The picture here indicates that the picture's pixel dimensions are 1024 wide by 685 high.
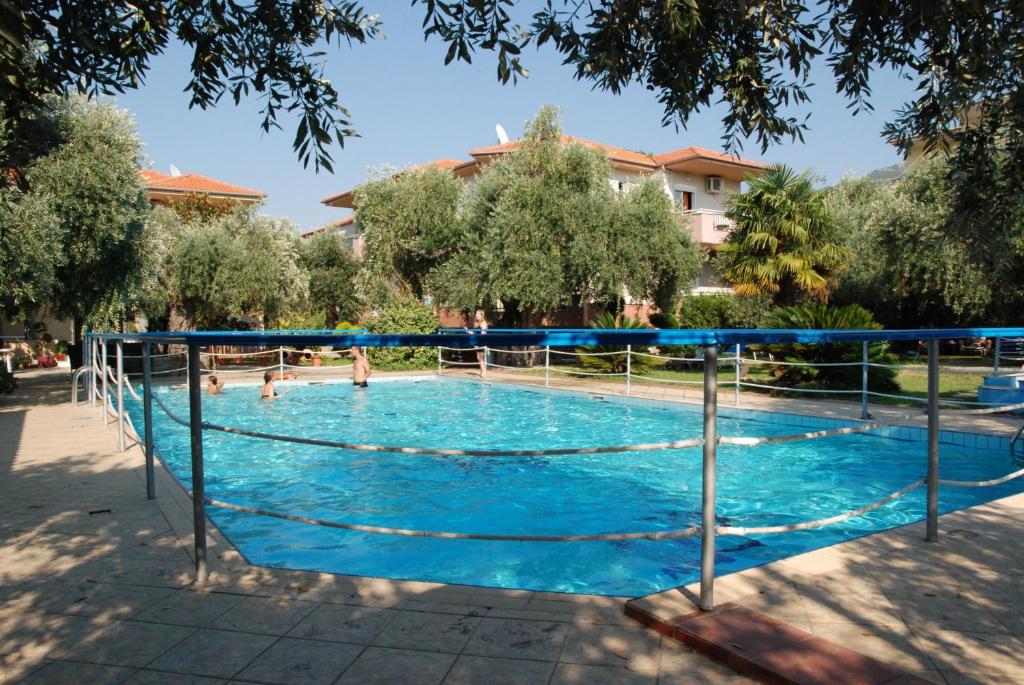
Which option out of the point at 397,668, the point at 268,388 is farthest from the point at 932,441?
the point at 268,388

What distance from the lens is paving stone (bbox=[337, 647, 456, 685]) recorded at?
2.70m

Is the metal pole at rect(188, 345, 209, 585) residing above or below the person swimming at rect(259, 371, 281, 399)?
above

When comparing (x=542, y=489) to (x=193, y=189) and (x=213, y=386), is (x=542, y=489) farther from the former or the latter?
(x=193, y=189)

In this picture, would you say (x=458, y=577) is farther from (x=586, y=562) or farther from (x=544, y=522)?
(x=544, y=522)

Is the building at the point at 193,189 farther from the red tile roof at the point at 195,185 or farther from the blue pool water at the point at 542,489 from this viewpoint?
the blue pool water at the point at 542,489

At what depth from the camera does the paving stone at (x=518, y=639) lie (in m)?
2.91

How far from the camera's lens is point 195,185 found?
42.2 metres

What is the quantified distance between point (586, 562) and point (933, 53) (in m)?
4.65

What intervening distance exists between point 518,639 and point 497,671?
1.02 ft

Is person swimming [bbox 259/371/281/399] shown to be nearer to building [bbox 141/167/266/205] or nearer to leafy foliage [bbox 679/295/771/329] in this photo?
leafy foliage [bbox 679/295/771/329]

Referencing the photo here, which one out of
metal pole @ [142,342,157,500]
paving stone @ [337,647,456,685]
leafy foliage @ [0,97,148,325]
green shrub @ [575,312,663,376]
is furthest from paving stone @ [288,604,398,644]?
green shrub @ [575,312,663,376]

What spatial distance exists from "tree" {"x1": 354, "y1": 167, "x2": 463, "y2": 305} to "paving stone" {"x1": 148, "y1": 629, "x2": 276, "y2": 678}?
21667 mm

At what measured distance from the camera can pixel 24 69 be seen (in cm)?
375

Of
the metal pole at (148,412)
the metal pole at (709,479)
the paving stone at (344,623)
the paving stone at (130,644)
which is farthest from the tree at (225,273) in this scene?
the metal pole at (709,479)
